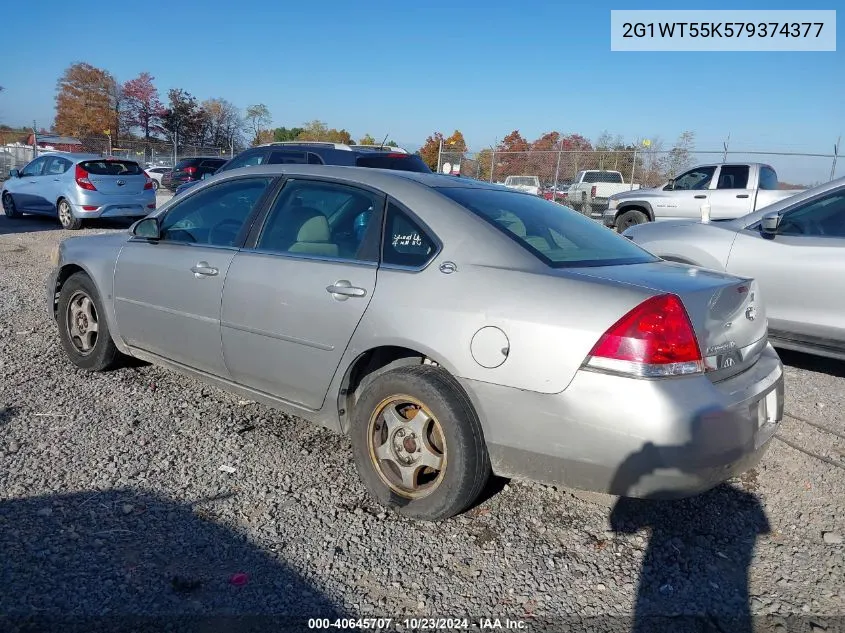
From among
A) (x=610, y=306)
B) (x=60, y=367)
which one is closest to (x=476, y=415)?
(x=610, y=306)

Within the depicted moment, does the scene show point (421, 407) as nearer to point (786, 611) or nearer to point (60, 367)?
point (786, 611)

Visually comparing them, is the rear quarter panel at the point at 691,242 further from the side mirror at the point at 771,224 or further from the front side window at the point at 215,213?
the front side window at the point at 215,213

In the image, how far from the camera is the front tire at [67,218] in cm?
1345

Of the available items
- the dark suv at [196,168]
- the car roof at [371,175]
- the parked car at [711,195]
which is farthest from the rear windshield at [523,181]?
the car roof at [371,175]

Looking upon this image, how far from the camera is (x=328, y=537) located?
282 cm

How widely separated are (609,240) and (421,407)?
1.46 metres

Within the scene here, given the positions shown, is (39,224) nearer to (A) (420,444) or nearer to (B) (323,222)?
(B) (323,222)

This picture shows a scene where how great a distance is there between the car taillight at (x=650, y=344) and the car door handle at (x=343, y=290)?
3.72 ft

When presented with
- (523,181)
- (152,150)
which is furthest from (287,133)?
(523,181)

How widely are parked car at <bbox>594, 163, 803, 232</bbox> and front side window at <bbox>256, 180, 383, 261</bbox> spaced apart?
1110cm

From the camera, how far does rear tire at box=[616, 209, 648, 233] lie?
14.2m

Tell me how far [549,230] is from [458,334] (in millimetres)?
904

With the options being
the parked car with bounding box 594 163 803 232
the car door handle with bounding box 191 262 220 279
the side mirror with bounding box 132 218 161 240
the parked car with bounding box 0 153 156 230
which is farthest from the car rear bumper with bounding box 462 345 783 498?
the parked car with bounding box 0 153 156 230

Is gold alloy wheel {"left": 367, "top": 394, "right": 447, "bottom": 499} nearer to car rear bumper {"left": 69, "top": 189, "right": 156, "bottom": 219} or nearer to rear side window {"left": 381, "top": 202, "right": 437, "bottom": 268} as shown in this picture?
rear side window {"left": 381, "top": 202, "right": 437, "bottom": 268}
